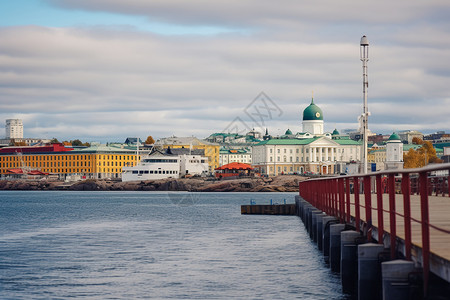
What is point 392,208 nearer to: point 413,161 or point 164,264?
point 164,264

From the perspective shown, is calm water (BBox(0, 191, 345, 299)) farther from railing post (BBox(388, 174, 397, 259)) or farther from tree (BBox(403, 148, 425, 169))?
tree (BBox(403, 148, 425, 169))

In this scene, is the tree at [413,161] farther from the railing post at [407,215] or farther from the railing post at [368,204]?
the railing post at [407,215]

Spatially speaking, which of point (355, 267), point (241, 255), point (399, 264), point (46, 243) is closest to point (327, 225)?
point (355, 267)

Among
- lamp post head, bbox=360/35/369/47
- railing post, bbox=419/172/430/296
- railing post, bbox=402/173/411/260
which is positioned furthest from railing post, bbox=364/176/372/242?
lamp post head, bbox=360/35/369/47

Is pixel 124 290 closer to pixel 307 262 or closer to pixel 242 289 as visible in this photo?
pixel 242 289

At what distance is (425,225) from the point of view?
12.2 meters

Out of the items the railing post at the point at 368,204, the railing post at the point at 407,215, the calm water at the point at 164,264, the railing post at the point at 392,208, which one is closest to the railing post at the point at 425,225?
the railing post at the point at 407,215

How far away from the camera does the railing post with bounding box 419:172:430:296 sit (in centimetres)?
1207

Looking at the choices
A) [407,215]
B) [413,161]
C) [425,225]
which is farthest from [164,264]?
[413,161]

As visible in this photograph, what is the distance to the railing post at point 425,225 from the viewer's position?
12070 mm

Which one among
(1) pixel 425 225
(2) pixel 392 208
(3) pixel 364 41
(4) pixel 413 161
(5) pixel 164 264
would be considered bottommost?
(5) pixel 164 264

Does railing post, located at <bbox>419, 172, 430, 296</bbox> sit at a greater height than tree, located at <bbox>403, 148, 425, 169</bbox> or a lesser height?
lesser

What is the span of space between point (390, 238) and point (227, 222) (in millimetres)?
48752

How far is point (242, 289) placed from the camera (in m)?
25.5
